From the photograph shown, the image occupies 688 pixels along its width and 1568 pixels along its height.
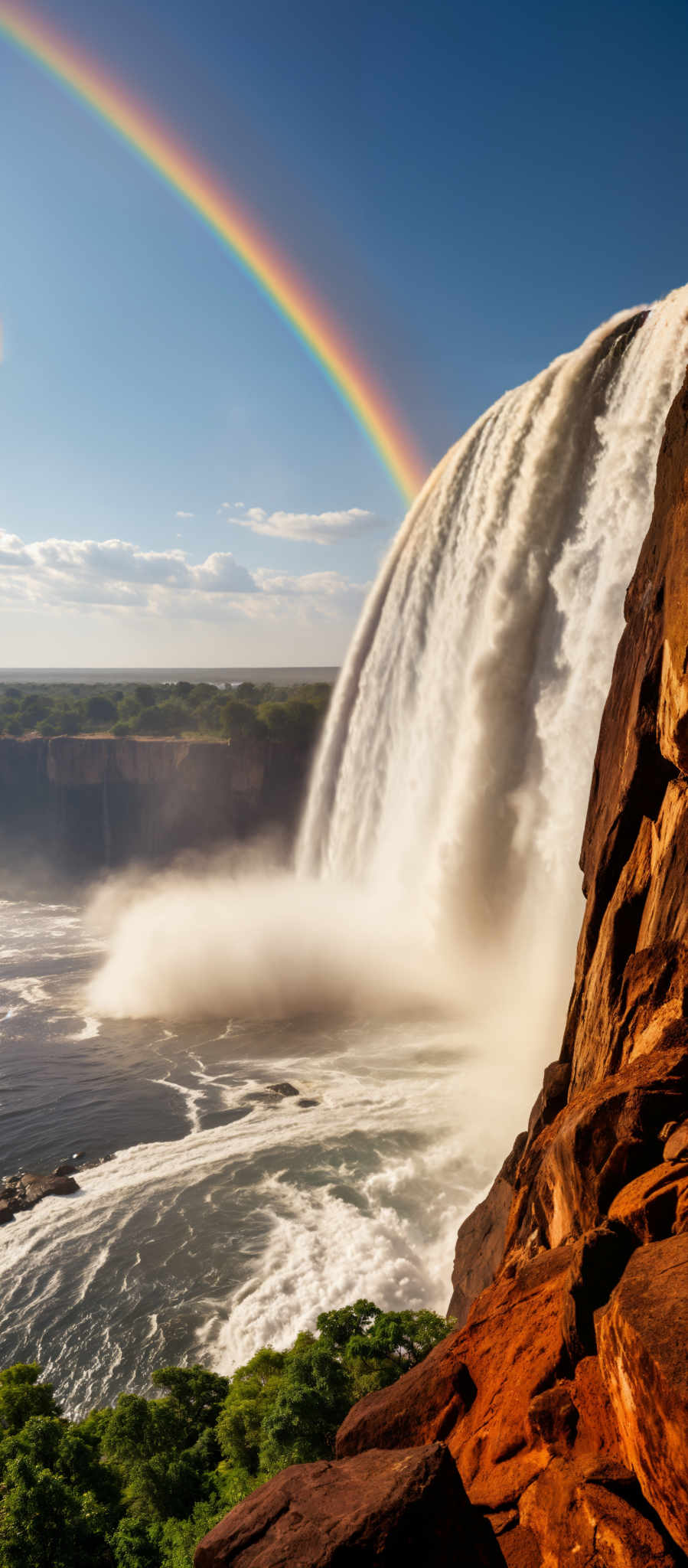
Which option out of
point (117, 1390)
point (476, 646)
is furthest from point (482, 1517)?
point (476, 646)

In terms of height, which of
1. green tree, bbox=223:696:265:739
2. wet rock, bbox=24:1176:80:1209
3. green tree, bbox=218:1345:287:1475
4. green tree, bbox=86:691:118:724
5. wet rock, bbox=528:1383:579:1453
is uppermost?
green tree, bbox=86:691:118:724

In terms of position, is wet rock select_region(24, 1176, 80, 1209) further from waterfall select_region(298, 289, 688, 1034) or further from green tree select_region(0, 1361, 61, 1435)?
waterfall select_region(298, 289, 688, 1034)

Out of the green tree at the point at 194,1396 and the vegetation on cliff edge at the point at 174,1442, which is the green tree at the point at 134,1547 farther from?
the green tree at the point at 194,1396

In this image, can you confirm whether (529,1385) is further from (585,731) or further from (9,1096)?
(9,1096)

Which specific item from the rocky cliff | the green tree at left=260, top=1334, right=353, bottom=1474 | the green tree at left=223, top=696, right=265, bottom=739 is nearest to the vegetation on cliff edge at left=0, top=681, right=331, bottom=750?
the green tree at left=223, top=696, right=265, bottom=739

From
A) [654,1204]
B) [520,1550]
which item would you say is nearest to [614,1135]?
[654,1204]

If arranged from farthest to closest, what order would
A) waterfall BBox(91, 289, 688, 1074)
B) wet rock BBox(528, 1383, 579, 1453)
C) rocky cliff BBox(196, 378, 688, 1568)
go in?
waterfall BBox(91, 289, 688, 1074) < wet rock BBox(528, 1383, 579, 1453) < rocky cliff BBox(196, 378, 688, 1568)

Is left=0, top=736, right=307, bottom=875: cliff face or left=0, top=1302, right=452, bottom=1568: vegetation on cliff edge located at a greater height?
left=0, top=736, right=307, bottom=875: cliff face
